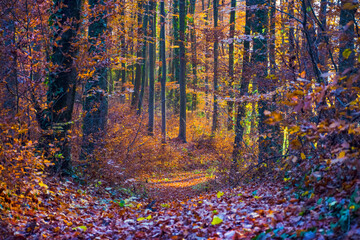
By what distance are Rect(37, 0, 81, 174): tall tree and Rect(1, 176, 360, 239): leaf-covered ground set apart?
3.31 ft

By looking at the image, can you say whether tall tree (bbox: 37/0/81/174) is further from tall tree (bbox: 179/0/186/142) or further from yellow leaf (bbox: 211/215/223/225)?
tall tree (bbox: 179/0/186/142)

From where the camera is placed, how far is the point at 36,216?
5141 millimetres

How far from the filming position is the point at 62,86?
754 cm

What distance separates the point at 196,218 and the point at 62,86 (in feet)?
14.9

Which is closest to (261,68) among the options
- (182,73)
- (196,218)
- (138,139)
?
(138,139)

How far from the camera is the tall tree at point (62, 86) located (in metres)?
7.36

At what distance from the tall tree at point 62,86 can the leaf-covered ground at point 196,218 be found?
1.01 m

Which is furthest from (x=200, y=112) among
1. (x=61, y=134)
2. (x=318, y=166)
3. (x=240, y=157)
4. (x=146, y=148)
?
(x=318, y=166)

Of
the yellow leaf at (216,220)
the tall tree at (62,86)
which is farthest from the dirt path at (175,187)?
the yellow leaf at (216,220)

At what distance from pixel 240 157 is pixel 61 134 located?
5.54m

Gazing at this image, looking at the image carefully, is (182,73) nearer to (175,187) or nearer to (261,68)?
(175,187)

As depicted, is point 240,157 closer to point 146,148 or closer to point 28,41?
point 146,148

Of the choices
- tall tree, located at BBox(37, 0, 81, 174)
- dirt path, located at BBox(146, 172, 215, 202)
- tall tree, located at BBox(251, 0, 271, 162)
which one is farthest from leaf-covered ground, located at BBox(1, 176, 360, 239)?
dirt path, located at BBox(146, 172, 215, 202)

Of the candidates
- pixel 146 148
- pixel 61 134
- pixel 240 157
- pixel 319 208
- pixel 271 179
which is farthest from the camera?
pixel 146 148
